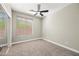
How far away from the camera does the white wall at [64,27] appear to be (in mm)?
2389

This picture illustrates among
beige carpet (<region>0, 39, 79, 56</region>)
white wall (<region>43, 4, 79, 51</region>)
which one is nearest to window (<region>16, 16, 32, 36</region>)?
beige carpet (<region>0, 39, 79, 56</region>)

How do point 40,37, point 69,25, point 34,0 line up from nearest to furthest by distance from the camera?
point 34,0 < point 40,37 < point 69,25

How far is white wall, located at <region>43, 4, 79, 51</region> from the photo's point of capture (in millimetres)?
2389

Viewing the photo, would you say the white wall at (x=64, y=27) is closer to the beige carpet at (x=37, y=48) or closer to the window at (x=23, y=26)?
the beige carpet at (x=37, y=48)

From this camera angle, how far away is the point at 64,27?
2717mm

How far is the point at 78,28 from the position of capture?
7.35 ft

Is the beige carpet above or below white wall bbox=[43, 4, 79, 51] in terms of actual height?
below

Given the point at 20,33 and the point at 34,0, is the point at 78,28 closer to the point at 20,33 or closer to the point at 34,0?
the point at 34,0

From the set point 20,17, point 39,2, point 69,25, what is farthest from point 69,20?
point 20,17

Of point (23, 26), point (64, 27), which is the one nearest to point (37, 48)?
point (23, 26)

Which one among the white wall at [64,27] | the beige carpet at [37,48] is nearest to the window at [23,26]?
the beige carpet at [37,48]

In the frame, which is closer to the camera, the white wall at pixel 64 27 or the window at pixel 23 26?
the window at pixel 23 26

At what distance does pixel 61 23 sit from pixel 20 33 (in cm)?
152

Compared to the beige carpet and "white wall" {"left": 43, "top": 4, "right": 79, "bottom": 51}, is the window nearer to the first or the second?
the beige carpet
